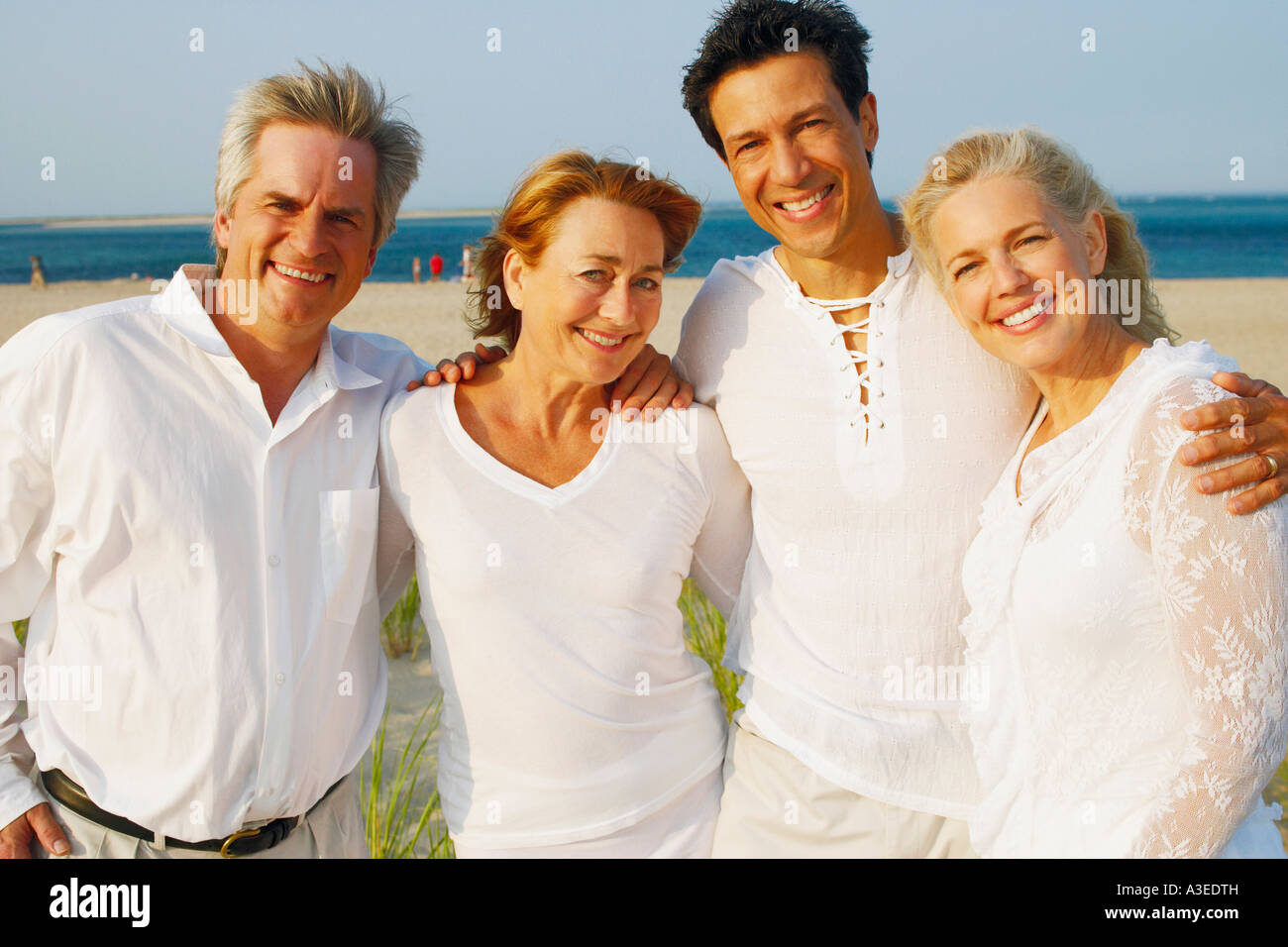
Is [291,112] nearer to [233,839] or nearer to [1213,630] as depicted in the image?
[233,839]

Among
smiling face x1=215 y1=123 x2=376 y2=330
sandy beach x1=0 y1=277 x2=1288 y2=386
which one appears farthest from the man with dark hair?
sandy beach x1=0 y1=277 x2=1288 y2=386

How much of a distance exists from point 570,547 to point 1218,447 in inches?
54.0

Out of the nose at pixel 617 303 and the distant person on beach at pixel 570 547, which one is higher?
the nose at pixel 617 303

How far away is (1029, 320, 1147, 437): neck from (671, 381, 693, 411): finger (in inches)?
34.6

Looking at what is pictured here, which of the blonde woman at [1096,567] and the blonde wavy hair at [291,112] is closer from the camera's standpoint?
the blonde woman at [1096,567]

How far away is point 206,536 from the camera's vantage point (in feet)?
7.00

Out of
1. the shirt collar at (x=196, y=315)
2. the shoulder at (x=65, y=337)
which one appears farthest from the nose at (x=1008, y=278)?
the shoulder at (x=65, y=337)

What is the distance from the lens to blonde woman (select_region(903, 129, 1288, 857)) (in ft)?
5.89

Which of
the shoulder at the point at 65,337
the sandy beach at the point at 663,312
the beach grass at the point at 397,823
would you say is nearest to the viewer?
the shoulder at the point at 65,337

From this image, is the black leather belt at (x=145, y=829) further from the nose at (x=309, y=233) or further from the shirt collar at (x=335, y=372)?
the nose at (x=309, y=233)

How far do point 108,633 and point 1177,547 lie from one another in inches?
84.8

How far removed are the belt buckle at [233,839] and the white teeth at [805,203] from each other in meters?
1.95

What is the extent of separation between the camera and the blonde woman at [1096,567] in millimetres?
1795
